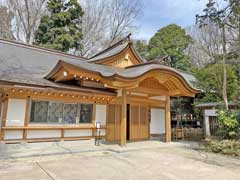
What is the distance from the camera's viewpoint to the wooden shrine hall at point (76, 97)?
7.31 m

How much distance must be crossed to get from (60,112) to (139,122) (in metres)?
4.27

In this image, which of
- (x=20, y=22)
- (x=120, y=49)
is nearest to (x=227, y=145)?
(x=120, y=49)

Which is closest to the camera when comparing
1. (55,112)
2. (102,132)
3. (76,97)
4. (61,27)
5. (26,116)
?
(26,116)

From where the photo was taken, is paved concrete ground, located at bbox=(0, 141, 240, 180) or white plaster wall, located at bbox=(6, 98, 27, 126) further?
white plaster wall, located at bbox=(6, 98, 27, 126)

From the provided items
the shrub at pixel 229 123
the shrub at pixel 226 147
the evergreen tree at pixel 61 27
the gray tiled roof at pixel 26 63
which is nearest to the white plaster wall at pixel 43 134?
the gray tiled roof at pixel 26 63

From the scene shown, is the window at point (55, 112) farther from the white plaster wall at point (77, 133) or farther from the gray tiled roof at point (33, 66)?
the gray tiled roof at point (33, 66)

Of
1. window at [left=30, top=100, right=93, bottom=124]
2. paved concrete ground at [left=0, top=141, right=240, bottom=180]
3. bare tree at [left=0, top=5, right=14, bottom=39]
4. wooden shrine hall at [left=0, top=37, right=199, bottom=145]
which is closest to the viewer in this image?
paved concrete ground at [left=0, top=141, right=240, bottom=180]

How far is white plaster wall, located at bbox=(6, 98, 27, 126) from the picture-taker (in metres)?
7.21

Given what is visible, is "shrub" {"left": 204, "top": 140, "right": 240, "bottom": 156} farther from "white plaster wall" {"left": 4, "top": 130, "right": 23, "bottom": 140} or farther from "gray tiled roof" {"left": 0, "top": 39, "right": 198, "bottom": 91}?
"white plaster wall" {"left": 4, "top": 130, "right": 23, "bottom": 140}

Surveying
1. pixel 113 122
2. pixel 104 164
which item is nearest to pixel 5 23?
pixel 113 122

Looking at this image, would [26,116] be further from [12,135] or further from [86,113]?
[86,113]

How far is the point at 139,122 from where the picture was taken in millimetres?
10742

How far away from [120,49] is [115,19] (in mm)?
11860

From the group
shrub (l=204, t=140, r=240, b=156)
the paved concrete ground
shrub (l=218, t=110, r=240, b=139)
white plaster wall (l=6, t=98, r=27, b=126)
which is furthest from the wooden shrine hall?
shrub (l=204, t=140, r=240, b=156)
